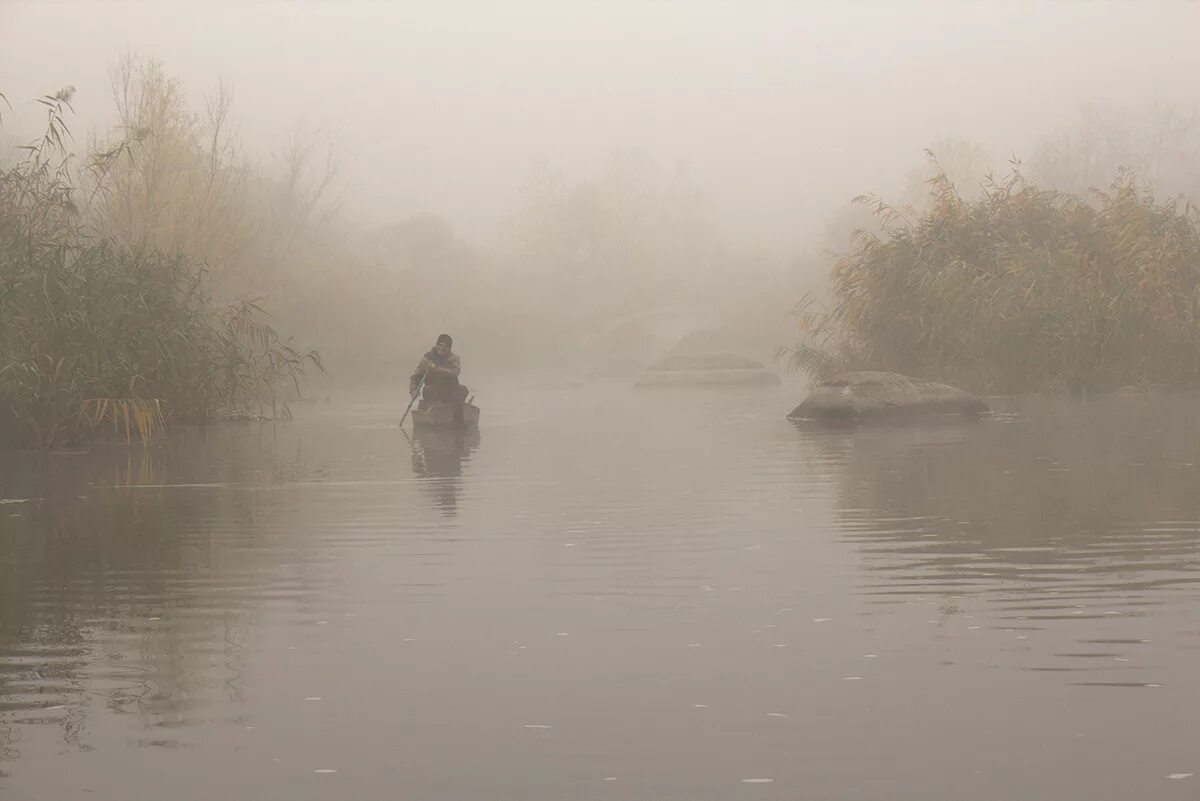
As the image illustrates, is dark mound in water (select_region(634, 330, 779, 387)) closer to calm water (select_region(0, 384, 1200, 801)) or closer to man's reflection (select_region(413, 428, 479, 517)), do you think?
man's reflection (select_region(413, 428, 479, 517))

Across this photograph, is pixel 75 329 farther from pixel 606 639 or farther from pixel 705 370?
pixel 705 370

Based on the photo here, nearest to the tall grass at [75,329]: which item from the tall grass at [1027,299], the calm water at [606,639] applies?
the calm water at [606,639]

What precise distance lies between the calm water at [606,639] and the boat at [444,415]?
868 centimetres

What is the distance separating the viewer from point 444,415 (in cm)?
2417

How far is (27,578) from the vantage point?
30.3 feet

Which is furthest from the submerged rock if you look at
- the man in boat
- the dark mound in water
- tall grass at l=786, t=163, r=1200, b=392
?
the dark mound in water

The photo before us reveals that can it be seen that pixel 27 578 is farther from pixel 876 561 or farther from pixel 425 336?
pixel 425 336

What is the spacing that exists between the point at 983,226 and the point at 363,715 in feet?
95.0

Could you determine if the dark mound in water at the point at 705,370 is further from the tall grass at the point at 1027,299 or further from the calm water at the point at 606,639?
the calm water at the point at 606,639

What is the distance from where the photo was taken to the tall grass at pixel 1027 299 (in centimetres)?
3061

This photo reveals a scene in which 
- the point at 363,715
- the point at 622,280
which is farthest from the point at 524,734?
the point at 622,280

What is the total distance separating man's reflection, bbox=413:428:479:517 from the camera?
14.3 m

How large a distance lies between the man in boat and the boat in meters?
0.09

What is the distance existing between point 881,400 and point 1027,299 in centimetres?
607
